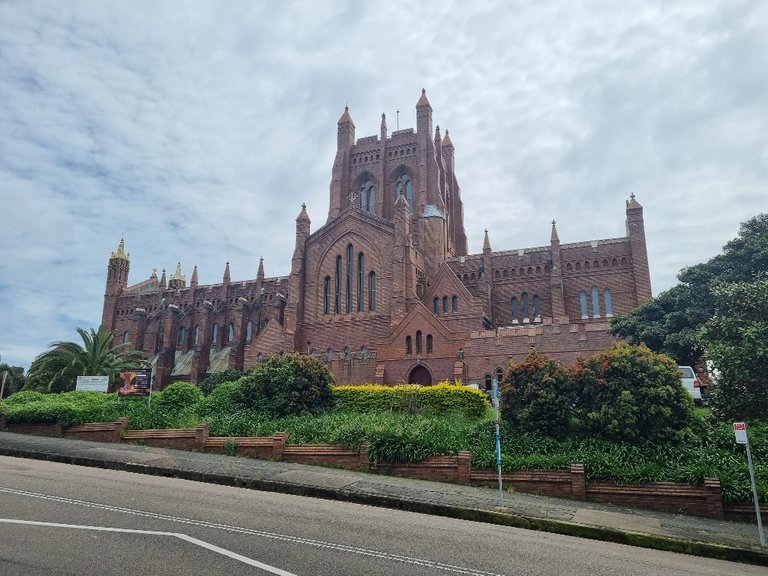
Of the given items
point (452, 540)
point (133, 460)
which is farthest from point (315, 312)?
point (452, 540)

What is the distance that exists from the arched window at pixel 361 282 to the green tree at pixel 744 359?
2636 cm

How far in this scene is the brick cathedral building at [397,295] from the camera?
107ft

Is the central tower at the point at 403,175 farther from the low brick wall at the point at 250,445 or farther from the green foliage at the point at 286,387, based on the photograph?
the low brick wall at the point at 250,445

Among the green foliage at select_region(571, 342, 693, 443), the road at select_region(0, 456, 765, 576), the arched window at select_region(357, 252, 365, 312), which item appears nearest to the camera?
the road at select_region(0, 456, 765, 576)

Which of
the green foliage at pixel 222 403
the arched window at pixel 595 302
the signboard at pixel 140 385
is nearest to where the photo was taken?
the green foliage at pixel 222 403

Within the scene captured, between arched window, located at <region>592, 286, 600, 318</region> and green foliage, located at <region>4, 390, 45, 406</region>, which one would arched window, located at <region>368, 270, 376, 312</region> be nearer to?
arched window, located at <region>592, 286, 600, 318</region>

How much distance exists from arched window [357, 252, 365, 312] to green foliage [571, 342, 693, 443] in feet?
78.3

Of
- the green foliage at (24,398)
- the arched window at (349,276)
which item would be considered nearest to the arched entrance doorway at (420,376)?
the arched window at (349,276)

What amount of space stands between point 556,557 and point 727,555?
3.81 m

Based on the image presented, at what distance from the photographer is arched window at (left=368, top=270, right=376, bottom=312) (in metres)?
38.6

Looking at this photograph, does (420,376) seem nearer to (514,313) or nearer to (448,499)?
(514,313)

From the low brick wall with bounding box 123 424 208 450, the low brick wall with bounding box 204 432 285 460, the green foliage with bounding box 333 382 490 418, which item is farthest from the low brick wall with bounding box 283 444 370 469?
the green foliage with bounding box 333 382 490 418

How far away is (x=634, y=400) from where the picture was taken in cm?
1515

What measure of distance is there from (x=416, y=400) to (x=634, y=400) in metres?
9.92
